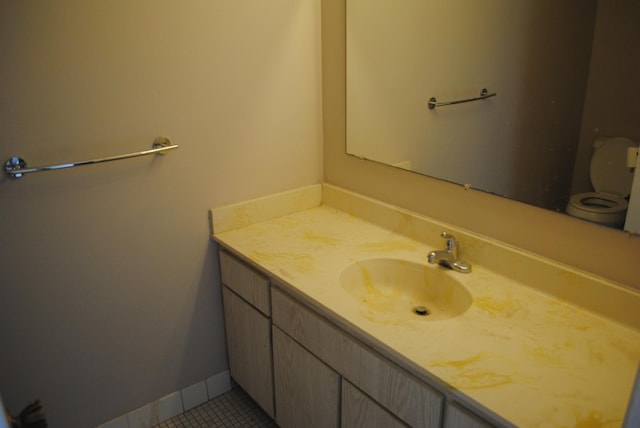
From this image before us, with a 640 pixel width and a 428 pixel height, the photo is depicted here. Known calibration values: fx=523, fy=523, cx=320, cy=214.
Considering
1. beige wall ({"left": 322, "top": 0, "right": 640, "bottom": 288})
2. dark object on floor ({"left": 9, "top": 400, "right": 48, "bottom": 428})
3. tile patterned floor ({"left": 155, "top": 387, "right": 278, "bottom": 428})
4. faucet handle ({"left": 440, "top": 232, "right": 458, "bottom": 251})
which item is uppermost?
beige wall ({"left": 322, "top": 0, "right": 640, "bottom": 288})

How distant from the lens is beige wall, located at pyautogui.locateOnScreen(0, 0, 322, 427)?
1.53m

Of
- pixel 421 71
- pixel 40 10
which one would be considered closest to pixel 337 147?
pixel 421 71

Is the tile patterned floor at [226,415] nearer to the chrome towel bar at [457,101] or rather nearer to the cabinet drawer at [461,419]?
the cabinet drawer at [461,419]

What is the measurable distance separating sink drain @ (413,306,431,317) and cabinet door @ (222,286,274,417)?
498 millimetres

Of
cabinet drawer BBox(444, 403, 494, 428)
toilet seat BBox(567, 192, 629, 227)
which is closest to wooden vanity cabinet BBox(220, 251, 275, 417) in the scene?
cabinet drawer BBox(444, 403, 494, 428)

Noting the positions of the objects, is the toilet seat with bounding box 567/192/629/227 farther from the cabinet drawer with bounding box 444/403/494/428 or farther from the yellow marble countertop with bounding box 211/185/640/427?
the cabinet drawer with bounding box 444/403/494/428

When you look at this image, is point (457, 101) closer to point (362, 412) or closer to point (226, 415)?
point (362, 412)

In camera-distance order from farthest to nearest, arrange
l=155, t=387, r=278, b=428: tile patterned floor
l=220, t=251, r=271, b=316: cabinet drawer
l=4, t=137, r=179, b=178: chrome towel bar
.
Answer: l=155, t=387, r=278, b=428: tile patterned floor, l=220, t=251, r=271, b=316: cabinet drawer, l=4, t=137, r=179, b=178: chrome towel bar

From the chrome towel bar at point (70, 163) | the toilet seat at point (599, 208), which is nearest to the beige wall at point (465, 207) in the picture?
the toilet seat at point (599, 208)

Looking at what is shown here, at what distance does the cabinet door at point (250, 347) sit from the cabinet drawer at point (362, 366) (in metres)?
0.16

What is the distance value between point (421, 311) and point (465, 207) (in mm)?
362

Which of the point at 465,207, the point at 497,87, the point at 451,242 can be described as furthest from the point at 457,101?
the point at 451,242

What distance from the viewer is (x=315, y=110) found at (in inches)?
82.9

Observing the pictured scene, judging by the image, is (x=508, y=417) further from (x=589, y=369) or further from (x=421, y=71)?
(x=421, y=71)
